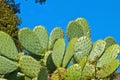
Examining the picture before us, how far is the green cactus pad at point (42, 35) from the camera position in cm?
446

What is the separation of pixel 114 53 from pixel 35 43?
71 centimetres

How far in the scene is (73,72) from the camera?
3.82 metres

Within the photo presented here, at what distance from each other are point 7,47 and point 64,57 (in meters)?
0.50

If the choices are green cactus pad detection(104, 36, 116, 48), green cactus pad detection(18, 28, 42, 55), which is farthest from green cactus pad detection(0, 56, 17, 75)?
green cactus pad detection(104, 36, 116, 48)

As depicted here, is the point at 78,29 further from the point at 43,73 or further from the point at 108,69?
the point at 43,73

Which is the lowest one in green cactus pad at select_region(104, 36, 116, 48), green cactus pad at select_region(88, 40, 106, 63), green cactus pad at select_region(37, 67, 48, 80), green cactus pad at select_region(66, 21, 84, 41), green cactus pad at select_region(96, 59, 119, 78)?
green cactus pad at select_region(37, 67, 48, 80)

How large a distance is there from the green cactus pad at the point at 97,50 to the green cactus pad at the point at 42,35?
493mm

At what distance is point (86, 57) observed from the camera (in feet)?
12.8

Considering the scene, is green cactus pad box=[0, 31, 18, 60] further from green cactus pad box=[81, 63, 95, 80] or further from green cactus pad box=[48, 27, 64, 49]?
green cactus pad box=[81, 63, 95, 80]

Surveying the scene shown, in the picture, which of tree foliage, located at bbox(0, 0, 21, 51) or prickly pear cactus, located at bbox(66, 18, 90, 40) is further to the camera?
tree foliage, located at bbox(0, 0, 21, 51)

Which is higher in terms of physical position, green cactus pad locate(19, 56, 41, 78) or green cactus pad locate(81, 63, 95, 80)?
green cactus pad locate(19, 56, 41, 78)

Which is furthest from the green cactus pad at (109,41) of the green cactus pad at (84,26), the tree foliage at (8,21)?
the tree foliage at (8,21)

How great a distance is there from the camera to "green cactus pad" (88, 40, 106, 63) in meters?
4.14

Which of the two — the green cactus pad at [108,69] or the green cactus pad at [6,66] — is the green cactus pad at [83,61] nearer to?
the green cactus pad at [108,69]
